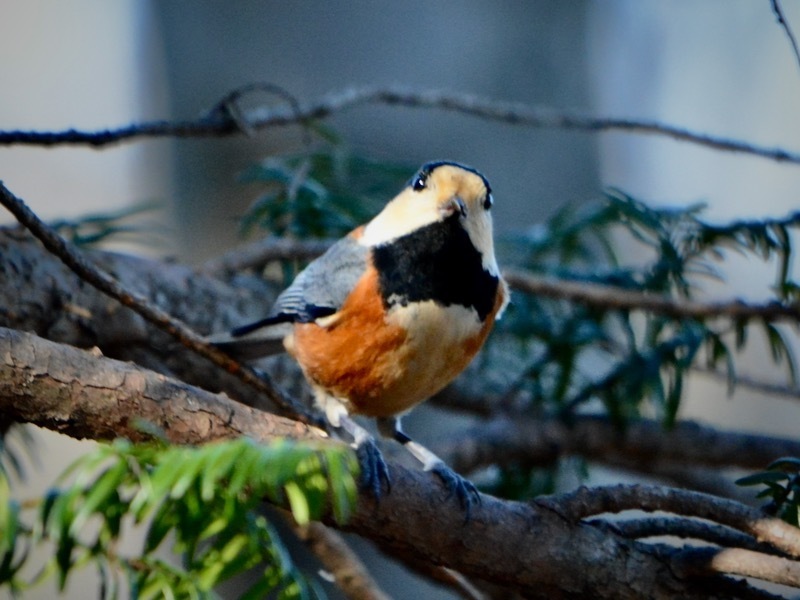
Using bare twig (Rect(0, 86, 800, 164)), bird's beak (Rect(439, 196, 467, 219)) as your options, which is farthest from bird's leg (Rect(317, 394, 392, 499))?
bare twig (Rect(0, 86, 800, 164))

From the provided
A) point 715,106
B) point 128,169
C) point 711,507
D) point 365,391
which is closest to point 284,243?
point 365,391

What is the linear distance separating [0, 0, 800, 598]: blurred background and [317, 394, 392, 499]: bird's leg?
3.22 ft

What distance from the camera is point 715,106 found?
19.7 feet

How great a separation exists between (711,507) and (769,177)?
491cm

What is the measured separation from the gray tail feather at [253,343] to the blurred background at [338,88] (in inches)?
28.0

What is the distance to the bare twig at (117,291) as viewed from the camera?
1.37 meters

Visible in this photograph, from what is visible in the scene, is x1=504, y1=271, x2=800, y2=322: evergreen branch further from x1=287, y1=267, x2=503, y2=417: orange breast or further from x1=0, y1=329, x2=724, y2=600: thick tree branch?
x1=0, y1=329, x2=724, y2=600: thick tree branch

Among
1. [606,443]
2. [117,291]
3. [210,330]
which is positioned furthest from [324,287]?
[606,443]

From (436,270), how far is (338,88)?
186 centimetres

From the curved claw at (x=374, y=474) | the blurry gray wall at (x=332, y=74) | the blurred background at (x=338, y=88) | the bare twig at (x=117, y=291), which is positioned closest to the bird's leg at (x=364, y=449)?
the curved claw at (x=374, y=474)

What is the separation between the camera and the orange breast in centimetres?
161

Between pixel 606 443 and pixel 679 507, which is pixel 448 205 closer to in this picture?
pixel 679 507

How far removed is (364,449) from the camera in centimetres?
150

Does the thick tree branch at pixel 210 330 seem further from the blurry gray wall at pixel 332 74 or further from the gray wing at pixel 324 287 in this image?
the blurry gray wall at pixel 332 74
